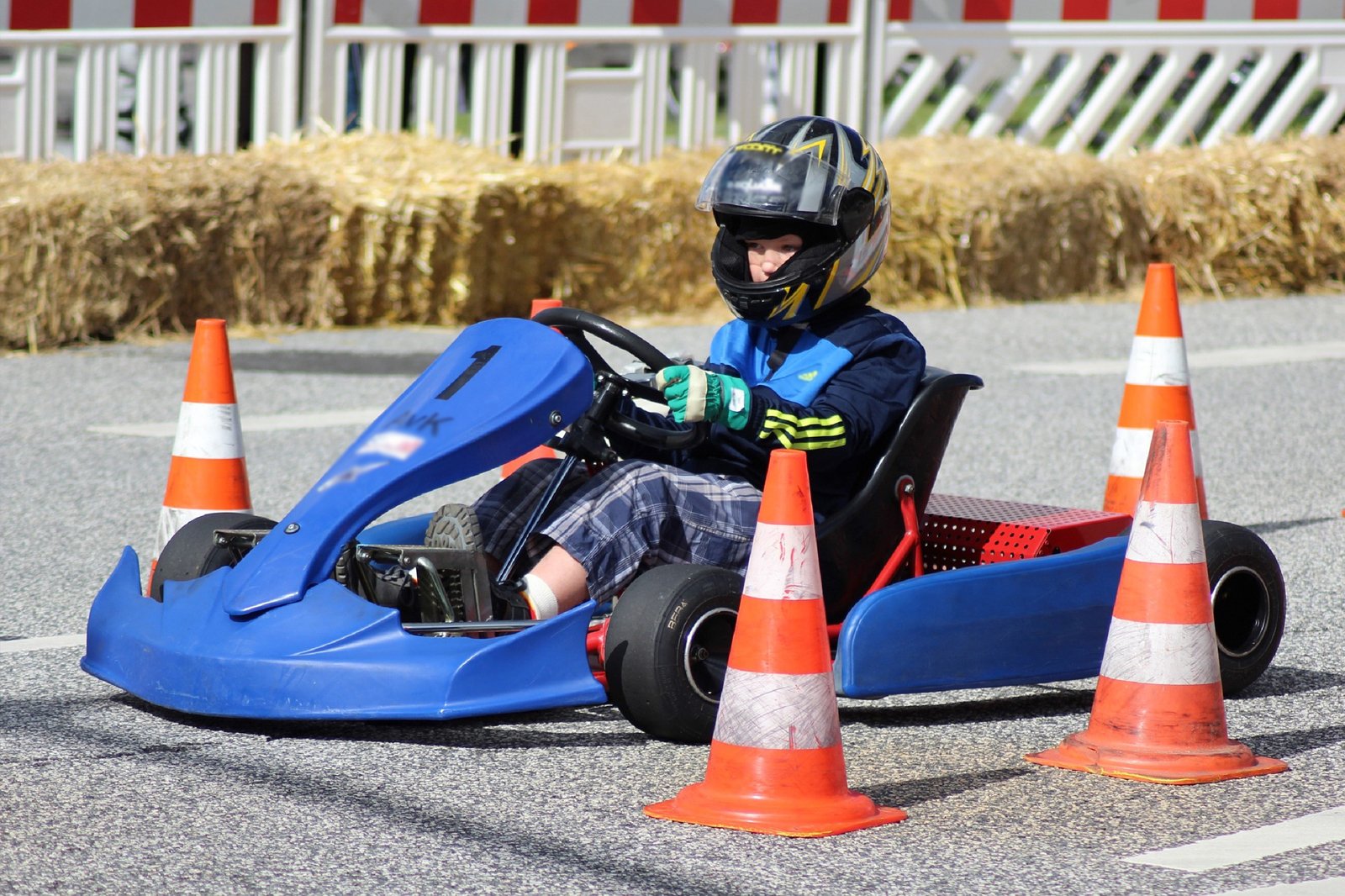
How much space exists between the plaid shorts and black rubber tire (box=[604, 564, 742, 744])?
0.53 ft

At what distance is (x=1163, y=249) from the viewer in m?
13.0

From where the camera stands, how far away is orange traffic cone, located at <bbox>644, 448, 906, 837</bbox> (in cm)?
333

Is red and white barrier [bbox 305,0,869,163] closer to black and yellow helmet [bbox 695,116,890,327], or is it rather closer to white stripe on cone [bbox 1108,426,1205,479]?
white stripe on cone [bbox 1108,426,1205,479]

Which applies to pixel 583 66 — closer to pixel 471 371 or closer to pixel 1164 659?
pixel 471 371

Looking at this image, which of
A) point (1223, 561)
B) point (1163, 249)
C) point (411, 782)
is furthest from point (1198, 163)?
point (411, 782)

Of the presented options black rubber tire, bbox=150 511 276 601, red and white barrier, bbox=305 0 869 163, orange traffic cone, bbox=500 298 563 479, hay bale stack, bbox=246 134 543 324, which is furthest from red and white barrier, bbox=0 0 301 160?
black rubber tire, bbox=150 511 276 601


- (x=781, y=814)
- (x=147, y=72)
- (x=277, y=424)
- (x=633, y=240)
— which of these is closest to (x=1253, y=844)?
(x=781, y=814)

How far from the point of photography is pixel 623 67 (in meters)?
13.2

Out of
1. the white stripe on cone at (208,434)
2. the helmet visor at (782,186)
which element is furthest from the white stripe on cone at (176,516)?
the helmet visor at (782,186)

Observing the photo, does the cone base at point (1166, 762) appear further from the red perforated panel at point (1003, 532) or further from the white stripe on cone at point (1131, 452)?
the white stripe on cone at point (1131, 452)

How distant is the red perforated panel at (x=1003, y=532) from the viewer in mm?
4398

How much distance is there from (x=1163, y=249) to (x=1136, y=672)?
978cm

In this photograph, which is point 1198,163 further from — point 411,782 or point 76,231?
point 411,782

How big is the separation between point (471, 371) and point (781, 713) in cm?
108
